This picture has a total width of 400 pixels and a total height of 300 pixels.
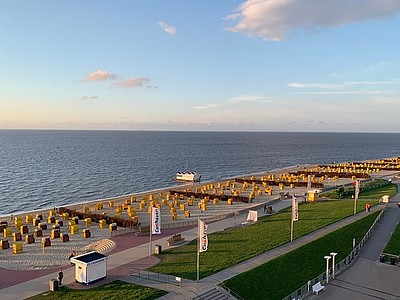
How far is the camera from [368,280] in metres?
25.1

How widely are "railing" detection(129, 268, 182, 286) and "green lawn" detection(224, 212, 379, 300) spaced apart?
3124 mm

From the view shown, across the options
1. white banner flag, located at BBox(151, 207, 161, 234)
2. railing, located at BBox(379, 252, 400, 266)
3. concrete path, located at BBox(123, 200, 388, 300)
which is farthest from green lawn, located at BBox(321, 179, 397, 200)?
white banner flag, located at BBox(151, 207, 161, 234)

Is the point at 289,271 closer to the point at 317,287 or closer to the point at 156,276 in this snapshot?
the point at 317,287

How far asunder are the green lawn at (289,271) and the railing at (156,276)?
3.12 meters

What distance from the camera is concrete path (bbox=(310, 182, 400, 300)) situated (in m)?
23.0

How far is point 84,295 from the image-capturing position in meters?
21.9

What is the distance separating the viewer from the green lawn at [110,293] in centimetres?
2156

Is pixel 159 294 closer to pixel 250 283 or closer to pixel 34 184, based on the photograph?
pixel 250 283

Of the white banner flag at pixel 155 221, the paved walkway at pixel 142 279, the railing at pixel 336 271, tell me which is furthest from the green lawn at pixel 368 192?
the white banner flag at pixel 155 221

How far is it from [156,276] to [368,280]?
13.5 metres

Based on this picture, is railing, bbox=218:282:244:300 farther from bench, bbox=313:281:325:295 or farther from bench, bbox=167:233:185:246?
bench, bbox=167:233:185:246

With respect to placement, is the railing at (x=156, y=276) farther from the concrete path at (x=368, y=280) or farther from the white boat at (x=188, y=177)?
the white boat at (x=188, y=177)

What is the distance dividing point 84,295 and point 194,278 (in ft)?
21.6

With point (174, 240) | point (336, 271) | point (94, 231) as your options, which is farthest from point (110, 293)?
Answer: point (94, 231)
